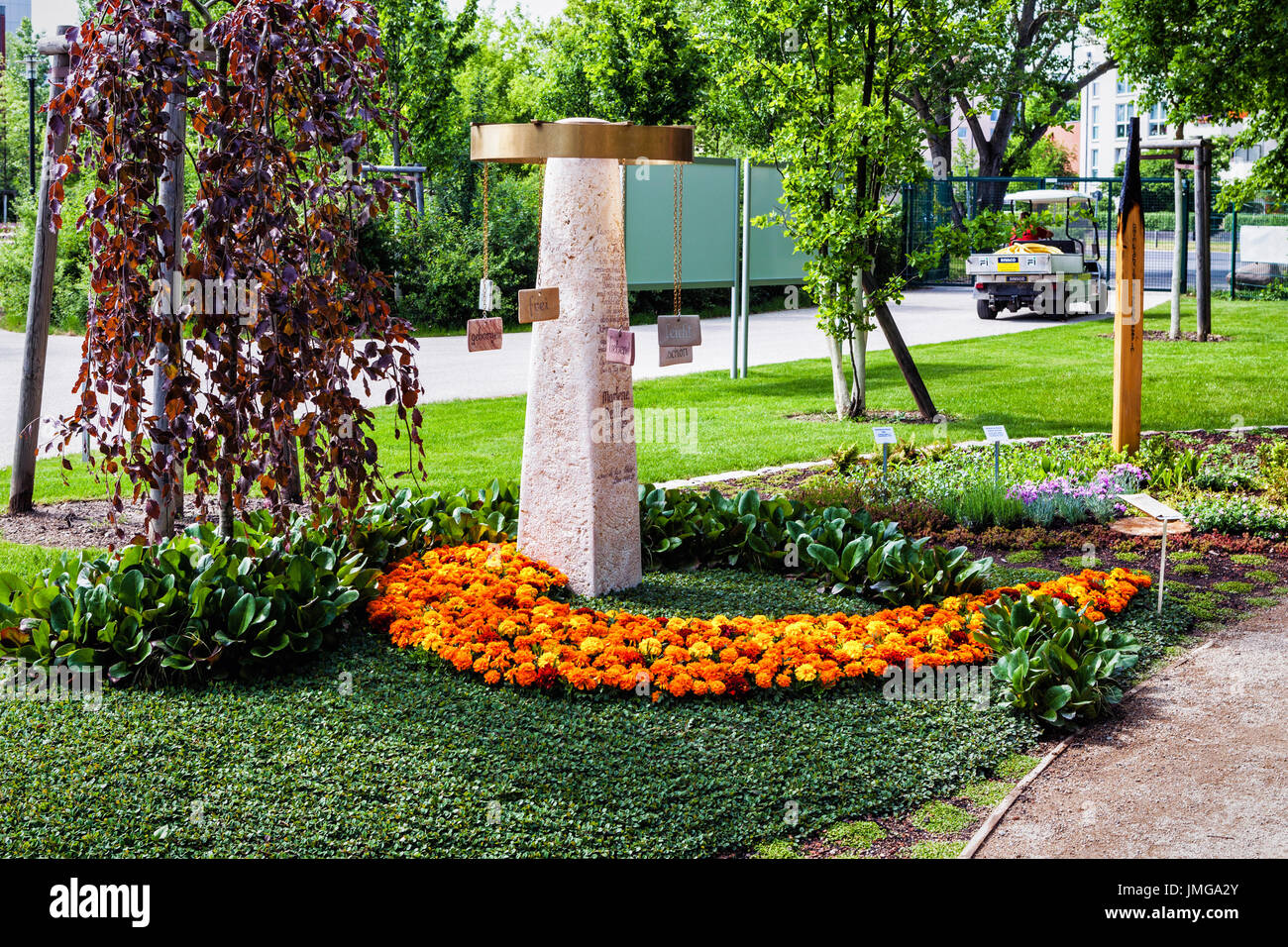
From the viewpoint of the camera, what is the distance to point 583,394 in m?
5.83

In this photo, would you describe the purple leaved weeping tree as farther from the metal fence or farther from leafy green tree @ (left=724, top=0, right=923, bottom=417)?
the metal fence

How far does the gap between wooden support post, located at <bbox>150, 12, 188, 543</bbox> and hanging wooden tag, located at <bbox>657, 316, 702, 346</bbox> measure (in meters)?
1.95

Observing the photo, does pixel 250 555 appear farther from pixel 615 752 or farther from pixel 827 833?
pixel 827 833

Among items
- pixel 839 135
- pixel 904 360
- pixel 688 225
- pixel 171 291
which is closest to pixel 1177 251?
pixel 688 225

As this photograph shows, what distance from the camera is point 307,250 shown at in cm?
505

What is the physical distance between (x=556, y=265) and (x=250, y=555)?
182 centimetres

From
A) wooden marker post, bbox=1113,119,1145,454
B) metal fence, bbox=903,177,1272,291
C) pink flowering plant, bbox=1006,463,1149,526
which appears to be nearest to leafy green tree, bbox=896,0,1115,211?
metal fence, bbox=903,177,1272,291

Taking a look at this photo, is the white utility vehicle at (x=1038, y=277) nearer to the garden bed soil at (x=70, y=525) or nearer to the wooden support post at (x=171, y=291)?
the garden bed soil at (x=70, y=525)

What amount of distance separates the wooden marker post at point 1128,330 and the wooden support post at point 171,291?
230 inches

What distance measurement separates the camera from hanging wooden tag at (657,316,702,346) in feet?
18.6

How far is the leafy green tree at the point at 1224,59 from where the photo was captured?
36.0 feet

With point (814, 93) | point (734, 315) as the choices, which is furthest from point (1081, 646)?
point (734, 315)

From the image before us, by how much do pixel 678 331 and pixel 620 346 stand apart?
27cm

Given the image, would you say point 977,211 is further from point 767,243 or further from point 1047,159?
point 1047,159
